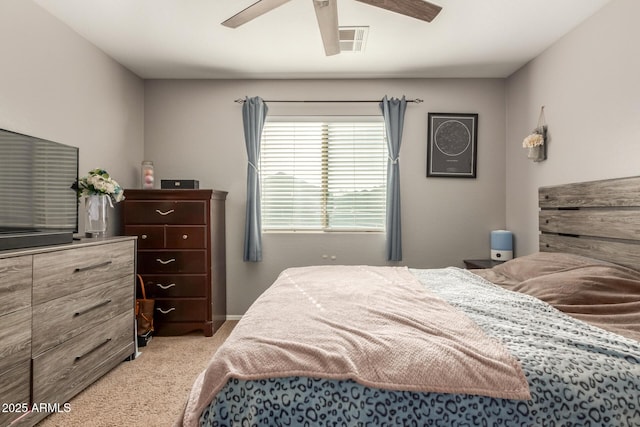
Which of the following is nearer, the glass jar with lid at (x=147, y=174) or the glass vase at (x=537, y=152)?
the glass vase at (x=537, y=152)

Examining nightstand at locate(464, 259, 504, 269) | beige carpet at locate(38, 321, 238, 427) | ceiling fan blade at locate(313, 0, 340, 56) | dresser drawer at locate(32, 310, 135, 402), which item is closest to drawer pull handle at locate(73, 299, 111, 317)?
dresser drawer at locate(32, 310, 135, 402)

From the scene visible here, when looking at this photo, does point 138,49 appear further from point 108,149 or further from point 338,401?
point 338,401

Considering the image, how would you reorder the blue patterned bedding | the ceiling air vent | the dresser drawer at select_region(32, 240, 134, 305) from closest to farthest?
the blue patterned bedding, the dresser drawer at select_region(32, 240, 134, 305), the ceiling air vent

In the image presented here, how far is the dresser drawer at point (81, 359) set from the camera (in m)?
1.96

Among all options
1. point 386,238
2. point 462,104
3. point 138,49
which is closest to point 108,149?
point 138,49

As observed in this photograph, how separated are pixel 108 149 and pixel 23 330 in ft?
6.58

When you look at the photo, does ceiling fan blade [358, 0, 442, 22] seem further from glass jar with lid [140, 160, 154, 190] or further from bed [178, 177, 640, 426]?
glass jar with lid [140, 160, 154, 190]

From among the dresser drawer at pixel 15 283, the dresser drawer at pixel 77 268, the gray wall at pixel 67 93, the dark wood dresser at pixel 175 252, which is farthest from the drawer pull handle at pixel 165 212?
the dresser drawer at pixel 15 283

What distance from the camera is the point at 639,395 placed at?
1126mm

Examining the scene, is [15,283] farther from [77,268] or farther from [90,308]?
[90,308]

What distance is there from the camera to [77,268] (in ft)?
7.25

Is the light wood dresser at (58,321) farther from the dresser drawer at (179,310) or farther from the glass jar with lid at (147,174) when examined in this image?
the glass jar with lid at (147,174)

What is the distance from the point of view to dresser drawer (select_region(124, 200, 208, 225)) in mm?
3400

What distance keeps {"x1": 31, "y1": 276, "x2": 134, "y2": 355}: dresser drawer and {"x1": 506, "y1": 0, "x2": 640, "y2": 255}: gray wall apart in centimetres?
346
